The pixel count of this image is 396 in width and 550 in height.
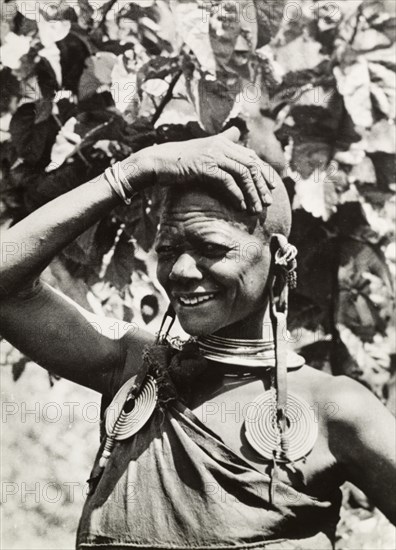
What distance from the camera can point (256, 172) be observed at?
8.40ft

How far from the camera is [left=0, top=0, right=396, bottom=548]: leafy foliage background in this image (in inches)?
147

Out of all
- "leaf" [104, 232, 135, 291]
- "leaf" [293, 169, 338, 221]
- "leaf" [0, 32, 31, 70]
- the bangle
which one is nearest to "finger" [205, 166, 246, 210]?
the bangle

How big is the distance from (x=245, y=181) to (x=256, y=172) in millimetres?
50

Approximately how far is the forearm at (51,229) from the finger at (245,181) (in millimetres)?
383

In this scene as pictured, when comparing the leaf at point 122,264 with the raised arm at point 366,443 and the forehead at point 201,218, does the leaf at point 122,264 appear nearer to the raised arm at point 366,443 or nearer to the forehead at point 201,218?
the forehead at point 201,218

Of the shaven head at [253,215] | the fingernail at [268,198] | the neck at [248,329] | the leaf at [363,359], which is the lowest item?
the leaf at [363,359]

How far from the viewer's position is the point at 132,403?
9.04 ft

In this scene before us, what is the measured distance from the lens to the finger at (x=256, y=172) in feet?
8.32

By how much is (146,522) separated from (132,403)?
0.40 m

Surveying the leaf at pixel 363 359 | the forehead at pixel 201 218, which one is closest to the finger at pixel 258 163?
the forehead at pixel 201 218

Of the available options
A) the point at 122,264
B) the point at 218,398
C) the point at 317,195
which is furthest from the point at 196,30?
the point at 218,398

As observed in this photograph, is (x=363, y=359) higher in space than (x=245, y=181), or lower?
lower

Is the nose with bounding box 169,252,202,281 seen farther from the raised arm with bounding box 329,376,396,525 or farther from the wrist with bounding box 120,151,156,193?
the raised arm with bounding box 329,376,396,525

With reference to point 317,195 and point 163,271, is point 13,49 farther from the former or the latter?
point 163,271
